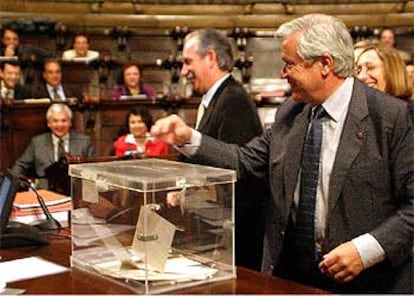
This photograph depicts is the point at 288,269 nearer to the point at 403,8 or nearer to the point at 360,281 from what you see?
the point at 360,281

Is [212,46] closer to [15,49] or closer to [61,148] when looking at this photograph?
[61,148]

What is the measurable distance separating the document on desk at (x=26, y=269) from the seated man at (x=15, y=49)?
4.41 meters

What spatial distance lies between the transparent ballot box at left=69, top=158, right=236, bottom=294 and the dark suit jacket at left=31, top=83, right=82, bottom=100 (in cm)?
386

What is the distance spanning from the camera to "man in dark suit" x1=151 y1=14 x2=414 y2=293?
168 centimetres

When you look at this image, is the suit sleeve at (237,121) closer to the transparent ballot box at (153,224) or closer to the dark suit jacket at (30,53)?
the transparent ballot box at (153,224)

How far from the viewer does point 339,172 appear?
67.1 inches

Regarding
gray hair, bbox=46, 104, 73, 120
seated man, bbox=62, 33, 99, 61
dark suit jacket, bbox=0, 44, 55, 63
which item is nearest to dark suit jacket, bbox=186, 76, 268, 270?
gray hair, bbox=46, 104, 73, 120

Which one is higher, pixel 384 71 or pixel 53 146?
pixel 384 71


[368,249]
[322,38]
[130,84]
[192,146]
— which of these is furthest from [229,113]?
[130,84]

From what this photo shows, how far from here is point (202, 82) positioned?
2.67m

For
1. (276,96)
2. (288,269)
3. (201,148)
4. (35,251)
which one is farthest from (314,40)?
(276,96)

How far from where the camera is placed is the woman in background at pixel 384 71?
7.22ft

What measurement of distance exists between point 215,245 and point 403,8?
614 centimetres

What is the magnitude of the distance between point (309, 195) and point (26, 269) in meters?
0.69
